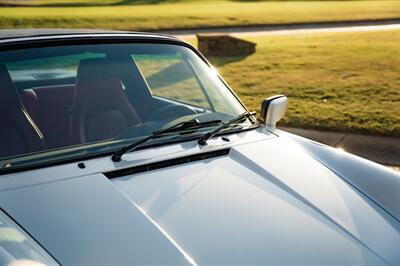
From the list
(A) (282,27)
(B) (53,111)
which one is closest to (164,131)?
(B) (53,111)

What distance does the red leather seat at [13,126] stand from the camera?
2.55 meters

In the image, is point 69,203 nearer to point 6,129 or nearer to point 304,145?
point 6,129

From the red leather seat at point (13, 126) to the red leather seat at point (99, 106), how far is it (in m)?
0.21

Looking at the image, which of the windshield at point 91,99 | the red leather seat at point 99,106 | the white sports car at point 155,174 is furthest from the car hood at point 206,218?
the red leather seat at point 99,106

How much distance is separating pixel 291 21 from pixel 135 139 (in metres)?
23.5

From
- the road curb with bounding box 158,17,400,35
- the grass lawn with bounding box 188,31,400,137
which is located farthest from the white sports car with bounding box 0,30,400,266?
the road curb with bounding box 158,17,400,35

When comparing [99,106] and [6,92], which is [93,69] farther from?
[6,92]

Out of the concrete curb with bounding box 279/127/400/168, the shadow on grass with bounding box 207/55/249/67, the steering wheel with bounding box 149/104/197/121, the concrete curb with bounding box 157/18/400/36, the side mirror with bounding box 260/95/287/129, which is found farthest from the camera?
the concrete curb with bounding box 157/18/400/36

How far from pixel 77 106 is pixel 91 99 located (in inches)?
3.8

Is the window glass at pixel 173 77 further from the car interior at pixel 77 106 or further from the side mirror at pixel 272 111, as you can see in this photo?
the side mirror at pixel 272 111

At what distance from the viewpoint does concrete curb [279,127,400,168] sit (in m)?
6.12

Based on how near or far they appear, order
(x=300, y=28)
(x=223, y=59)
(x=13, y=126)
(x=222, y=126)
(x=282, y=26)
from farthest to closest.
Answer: (x=282, y=26) < (x=300, y=28) < (x=223, y=59) < (x=222, y=126) < (x=13, y=126)

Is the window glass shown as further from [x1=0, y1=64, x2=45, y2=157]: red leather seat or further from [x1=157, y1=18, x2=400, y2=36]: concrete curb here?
[x1=157, y1=18, x2=400, y2=36]: concrete curb

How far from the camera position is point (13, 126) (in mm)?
2641
